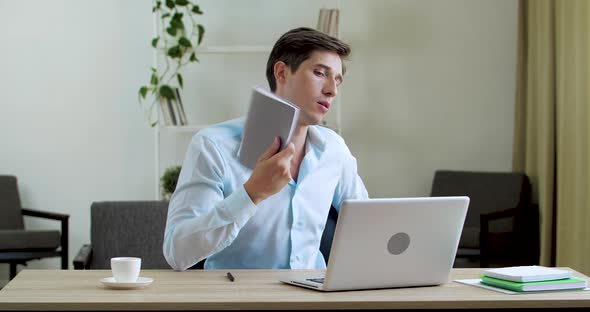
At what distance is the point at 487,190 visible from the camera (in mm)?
4984

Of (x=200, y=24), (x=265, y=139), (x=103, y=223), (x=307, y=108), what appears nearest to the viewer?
(x=265, y=139)

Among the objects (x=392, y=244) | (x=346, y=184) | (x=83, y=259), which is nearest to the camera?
(x=392, y=244)

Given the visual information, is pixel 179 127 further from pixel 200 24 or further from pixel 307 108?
pixel 307 108

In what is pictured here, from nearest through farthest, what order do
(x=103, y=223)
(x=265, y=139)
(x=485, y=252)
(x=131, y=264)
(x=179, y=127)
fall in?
(x=131, y=264) → (x=265, y=139) → (x=103, y=223) → (x=485, y=252) → (x=179, y=127)

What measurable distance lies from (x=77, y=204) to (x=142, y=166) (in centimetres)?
43

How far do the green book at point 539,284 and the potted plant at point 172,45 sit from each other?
314cm

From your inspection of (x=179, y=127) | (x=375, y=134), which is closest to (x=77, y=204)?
(x=179, y=127)

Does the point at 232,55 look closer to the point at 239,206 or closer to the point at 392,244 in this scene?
the point at 239,206

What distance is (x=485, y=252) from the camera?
→ 4.46 meters

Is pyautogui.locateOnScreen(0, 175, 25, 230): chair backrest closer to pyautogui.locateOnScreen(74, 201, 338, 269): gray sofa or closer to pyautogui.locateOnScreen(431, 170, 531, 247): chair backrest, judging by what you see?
pyautogui.locateOnScreen(74, 201, 338, 269): gray sofa

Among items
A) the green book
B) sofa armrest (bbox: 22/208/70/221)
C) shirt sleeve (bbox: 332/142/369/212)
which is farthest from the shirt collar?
sofa armrest (bbox: 22/208/70/221)

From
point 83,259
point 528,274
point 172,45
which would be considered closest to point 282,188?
point 528,274

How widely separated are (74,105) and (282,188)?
3.27 m

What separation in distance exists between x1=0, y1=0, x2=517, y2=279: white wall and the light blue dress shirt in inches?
107
